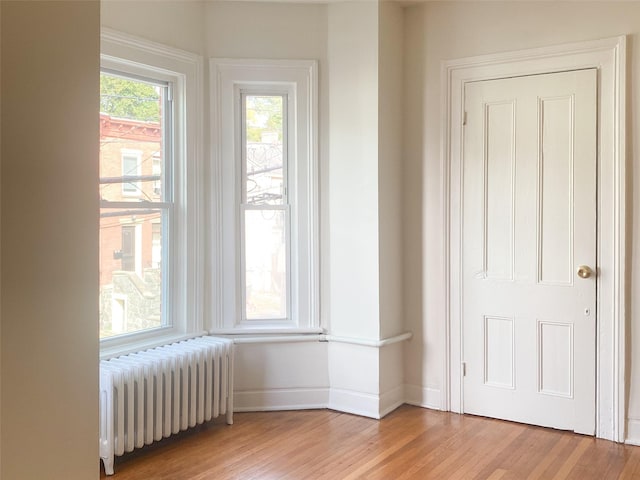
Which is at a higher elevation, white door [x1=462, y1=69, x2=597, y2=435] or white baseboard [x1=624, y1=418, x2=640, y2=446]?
white door [x1=462, y1=69, x2=597, y2=435]

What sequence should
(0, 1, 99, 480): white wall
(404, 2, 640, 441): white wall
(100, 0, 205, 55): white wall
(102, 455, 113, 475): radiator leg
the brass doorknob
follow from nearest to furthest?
1. (0, 1, 99, 480): white wall
2. (102, 455, 113, 475): radiator leg
3. (100, 0, 205, 55): white wall
4. the brass doorknob
5. (404, 2, 640, 441): white wall

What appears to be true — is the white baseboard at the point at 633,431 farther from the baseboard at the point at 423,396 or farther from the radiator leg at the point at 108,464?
the radiator leg at the point at 108,464

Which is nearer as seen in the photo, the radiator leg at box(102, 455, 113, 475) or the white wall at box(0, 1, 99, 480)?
the white wall at box(0, 1, 99, 480)

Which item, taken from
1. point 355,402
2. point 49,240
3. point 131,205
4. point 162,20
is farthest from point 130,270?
point 49,240

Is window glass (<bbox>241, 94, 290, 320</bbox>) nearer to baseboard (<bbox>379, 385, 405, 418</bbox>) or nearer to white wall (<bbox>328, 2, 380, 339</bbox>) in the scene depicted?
white wall (<bbox>328, 2, 380, 339</bbox>)

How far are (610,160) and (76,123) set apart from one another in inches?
122

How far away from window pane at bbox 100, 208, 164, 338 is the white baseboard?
9.59 feet

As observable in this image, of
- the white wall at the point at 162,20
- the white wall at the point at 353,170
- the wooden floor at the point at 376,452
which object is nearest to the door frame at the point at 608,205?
the wooden floor at the point at 376,452

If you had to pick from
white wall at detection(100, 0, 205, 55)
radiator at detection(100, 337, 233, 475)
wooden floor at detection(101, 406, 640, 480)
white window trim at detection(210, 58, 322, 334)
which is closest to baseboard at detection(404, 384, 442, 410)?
wooden floor at detection(101, 406, 640, 480)

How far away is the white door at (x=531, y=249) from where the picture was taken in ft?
12.0

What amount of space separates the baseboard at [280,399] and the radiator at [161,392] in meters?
0.24

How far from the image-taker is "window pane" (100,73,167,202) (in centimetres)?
357

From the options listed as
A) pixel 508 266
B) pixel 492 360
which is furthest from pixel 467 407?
pixel 508 266

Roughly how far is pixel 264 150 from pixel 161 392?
1754 mm
